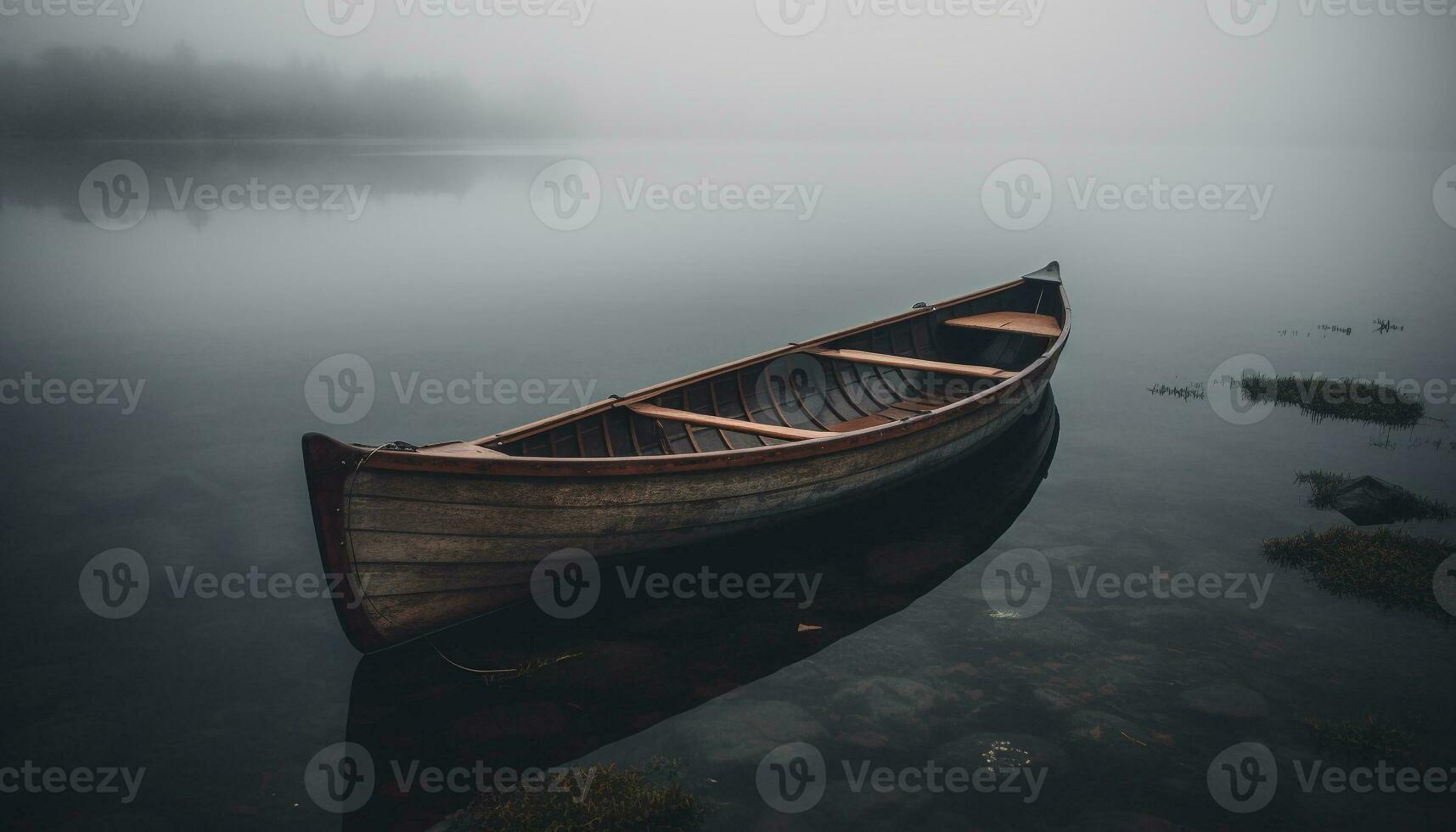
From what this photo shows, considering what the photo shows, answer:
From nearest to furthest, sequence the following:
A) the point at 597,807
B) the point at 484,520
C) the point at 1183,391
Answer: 1. the point at 597,807
2. the point at 484,520
3. the point at 1183,391

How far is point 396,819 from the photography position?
617 cm

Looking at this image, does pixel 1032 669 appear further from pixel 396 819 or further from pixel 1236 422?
pixel 1236 422

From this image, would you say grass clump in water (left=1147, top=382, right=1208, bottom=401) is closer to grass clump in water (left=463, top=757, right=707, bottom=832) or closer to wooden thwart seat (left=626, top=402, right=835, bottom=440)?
wooden thwart seat (left=626, top=402, right=835, bottom=440)

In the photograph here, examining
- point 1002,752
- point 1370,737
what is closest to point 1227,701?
point 1370,737

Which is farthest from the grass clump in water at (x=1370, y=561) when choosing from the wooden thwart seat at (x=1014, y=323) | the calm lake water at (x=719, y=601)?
the wooden thwart seat at (x=1014, y=323)

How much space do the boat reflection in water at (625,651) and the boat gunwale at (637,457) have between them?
4.21 ft

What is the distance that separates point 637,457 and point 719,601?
2.08 metres

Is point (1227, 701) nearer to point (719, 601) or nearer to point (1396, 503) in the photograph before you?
point (719, 601)

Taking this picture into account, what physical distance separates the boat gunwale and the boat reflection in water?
1282 mm

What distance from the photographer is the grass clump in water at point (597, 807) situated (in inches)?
237

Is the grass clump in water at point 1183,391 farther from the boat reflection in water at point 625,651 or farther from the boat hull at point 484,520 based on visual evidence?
the boat hull at point 484,520

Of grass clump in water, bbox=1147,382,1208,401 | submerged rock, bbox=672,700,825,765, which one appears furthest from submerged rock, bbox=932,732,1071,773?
grass clump in water, bbox=1147,382,1208,401

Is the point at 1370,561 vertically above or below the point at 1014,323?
below

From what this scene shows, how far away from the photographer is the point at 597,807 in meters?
6.15
